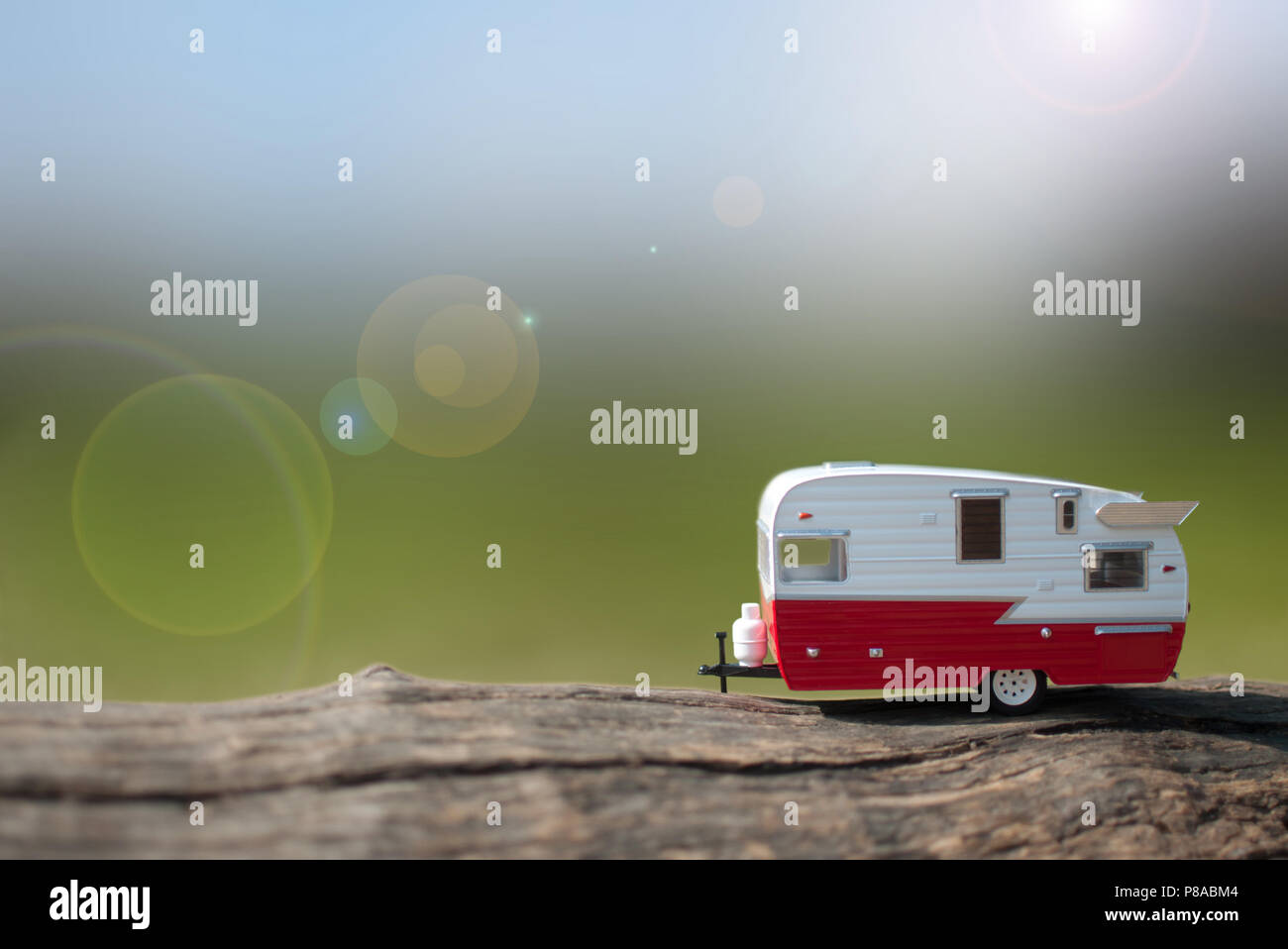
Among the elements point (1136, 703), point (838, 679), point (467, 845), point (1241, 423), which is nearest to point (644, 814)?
point (467, 845)

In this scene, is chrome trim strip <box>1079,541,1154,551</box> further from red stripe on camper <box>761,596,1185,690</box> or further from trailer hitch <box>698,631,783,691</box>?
trailer hitch <box>698,631,783,691</box>

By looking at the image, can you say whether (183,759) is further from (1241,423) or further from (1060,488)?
(1241,423)

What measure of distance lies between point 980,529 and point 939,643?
1.20m

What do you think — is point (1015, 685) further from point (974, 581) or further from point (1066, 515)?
point (1066, 515)

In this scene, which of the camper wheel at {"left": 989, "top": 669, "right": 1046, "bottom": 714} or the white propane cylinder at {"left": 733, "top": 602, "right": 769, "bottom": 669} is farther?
the white propane cylinder at {"left": 733, "top": 602, "right": 769, "bottom": 669}

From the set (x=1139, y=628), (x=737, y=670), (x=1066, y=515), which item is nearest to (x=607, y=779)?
(x=737, y=670)

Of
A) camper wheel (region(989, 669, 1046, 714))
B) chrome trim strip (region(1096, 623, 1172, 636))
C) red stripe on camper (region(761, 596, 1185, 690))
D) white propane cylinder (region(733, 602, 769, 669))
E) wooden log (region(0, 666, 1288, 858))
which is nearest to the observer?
wooden log (region(0, 666, 1288, 858))

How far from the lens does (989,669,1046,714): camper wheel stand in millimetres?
9141

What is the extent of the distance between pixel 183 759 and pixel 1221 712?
998 cm

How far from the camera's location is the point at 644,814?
262 inches

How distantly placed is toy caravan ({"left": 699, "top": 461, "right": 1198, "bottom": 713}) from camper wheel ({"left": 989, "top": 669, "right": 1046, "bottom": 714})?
0.33 m

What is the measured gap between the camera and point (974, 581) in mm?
8789

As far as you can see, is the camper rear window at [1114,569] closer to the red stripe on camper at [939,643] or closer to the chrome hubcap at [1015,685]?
the red stripe on camper at [939,643]

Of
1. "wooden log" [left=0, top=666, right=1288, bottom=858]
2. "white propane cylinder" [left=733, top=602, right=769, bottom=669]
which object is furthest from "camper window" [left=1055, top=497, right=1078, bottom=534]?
"white propane cylinder" [left=733, top=602, right=769, bottom=669]
